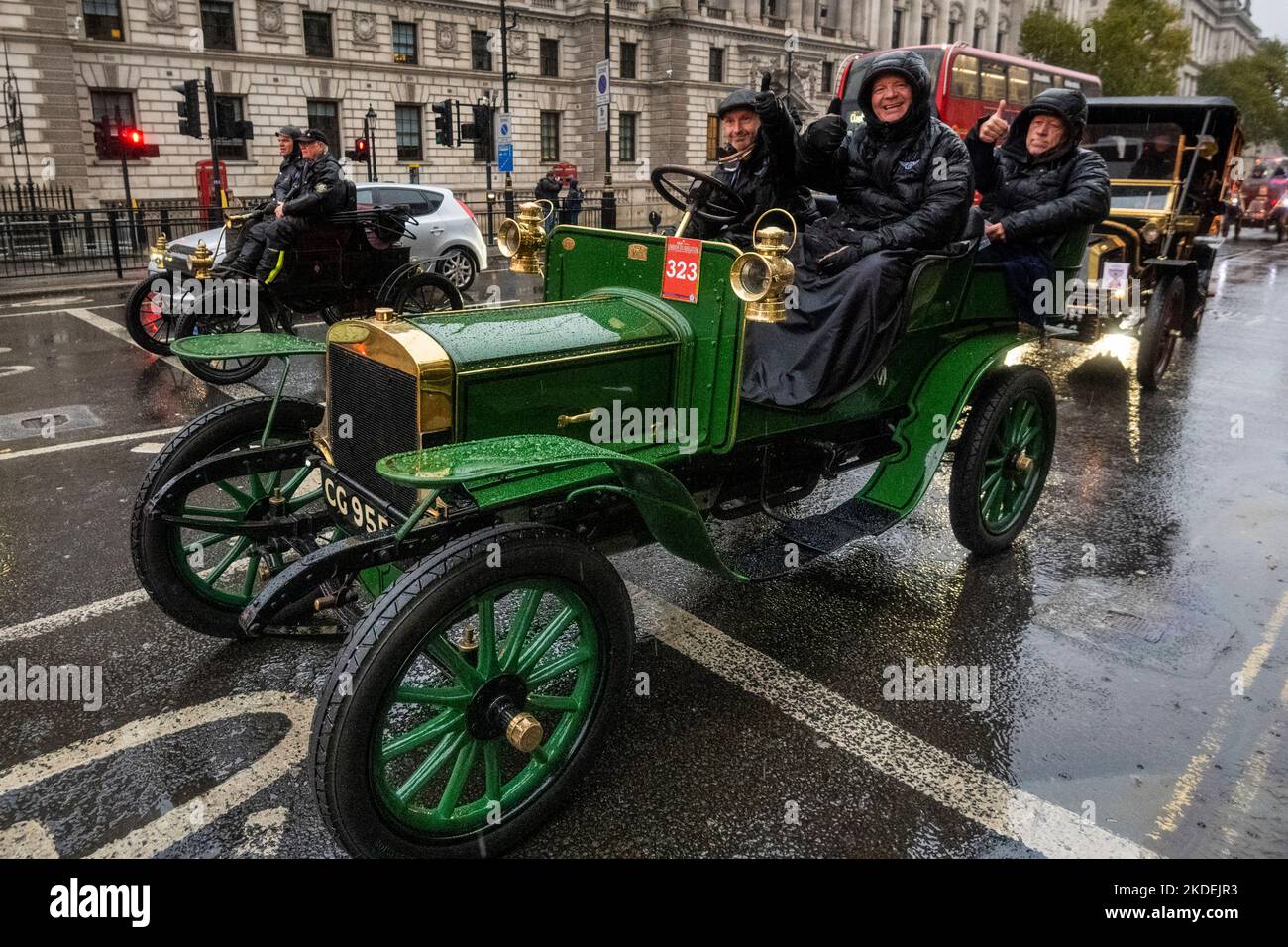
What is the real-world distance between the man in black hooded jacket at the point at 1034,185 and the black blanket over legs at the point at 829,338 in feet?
4.07

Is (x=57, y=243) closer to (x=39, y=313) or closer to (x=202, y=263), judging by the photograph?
(x=39, y=313)

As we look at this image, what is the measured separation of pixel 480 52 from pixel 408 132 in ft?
17.1

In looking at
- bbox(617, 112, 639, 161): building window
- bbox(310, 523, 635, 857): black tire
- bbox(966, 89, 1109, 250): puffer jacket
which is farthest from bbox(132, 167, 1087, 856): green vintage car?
bbox(617, 112, 639, 161): building window

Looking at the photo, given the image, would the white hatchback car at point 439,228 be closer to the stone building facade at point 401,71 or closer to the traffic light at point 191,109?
the traffic light at point 191,109

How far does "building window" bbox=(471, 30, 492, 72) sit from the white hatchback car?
2957 centimetres

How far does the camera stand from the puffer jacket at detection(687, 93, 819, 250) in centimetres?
428

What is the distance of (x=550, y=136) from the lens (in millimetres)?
44281

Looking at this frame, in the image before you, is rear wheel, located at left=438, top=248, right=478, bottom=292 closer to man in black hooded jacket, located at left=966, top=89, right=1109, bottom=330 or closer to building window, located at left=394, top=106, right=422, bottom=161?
man in black hooded jacket, located at left=966, top=89, right=1109, bottom=330

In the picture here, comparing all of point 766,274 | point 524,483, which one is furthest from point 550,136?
point 524,483

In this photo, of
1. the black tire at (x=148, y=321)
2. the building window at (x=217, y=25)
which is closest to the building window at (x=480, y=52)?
the building window at (x=217, y=25)

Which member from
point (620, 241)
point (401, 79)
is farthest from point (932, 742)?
point (401, 79)

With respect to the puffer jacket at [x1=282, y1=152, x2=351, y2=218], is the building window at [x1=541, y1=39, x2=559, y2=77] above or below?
above
